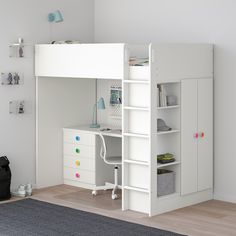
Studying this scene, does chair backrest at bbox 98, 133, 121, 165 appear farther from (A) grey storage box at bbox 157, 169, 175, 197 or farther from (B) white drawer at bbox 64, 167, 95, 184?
(A) grey storage box at bbox 157, 169, 175, 197

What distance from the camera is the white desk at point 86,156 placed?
648cm

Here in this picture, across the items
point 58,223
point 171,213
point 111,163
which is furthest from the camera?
point 111,163

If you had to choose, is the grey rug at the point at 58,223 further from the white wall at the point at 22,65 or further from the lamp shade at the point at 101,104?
the lamp shade at the point at 101,104

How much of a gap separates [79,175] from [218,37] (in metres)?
2.27

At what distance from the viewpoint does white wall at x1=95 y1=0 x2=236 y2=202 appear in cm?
589

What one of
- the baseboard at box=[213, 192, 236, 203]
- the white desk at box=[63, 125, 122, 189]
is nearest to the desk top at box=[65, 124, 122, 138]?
the white desk at box=[63, 125, 122, 189]

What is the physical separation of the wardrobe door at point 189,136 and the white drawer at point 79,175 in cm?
123

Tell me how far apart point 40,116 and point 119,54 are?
147cm

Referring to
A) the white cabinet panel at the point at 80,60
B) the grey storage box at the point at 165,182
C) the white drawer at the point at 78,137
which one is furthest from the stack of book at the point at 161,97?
the white drawer at the point at 78,137

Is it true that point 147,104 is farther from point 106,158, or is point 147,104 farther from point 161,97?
point 106,158

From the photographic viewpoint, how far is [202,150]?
235 inches

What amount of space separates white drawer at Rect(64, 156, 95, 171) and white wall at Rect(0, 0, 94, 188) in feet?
1.44

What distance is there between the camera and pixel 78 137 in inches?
261

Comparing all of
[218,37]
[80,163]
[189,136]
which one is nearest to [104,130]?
[80,163]
